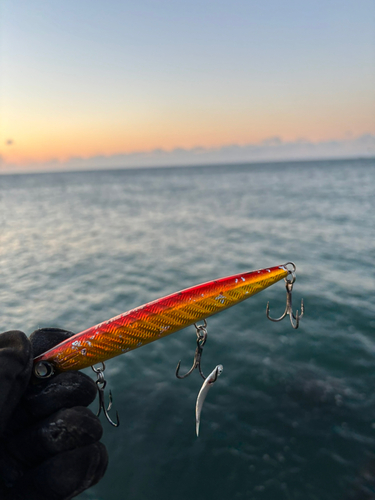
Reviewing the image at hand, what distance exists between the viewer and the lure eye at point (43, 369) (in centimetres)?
386

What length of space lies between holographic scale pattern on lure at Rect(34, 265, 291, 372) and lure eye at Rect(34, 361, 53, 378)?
0.15 feet

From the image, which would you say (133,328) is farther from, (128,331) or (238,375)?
(238,375)

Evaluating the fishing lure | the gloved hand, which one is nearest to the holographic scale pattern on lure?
the fishing lure

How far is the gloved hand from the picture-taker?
335cm

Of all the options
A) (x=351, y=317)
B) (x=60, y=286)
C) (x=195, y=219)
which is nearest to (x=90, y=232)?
(x=195, y=219)

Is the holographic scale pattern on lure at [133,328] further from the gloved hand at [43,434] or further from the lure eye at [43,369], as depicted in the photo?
the gloved hand at [43,434]

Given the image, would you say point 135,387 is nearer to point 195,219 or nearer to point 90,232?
point 90,232

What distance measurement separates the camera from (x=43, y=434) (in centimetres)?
347

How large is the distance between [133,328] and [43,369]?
112cm

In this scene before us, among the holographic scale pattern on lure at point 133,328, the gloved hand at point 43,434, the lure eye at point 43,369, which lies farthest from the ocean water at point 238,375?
the holographic scale pattern on lure at point 133,328

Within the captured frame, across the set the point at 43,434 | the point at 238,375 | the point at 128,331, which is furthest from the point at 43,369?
the point at 238,375

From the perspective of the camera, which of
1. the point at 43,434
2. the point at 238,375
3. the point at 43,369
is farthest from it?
the point at 238,375

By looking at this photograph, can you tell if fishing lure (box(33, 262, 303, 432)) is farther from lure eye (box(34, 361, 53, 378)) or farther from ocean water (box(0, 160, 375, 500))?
ocean water (box(0, 160, 375, 500))

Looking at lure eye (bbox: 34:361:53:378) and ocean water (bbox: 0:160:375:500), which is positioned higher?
lure eye (bbox: 34:361:53:378)
